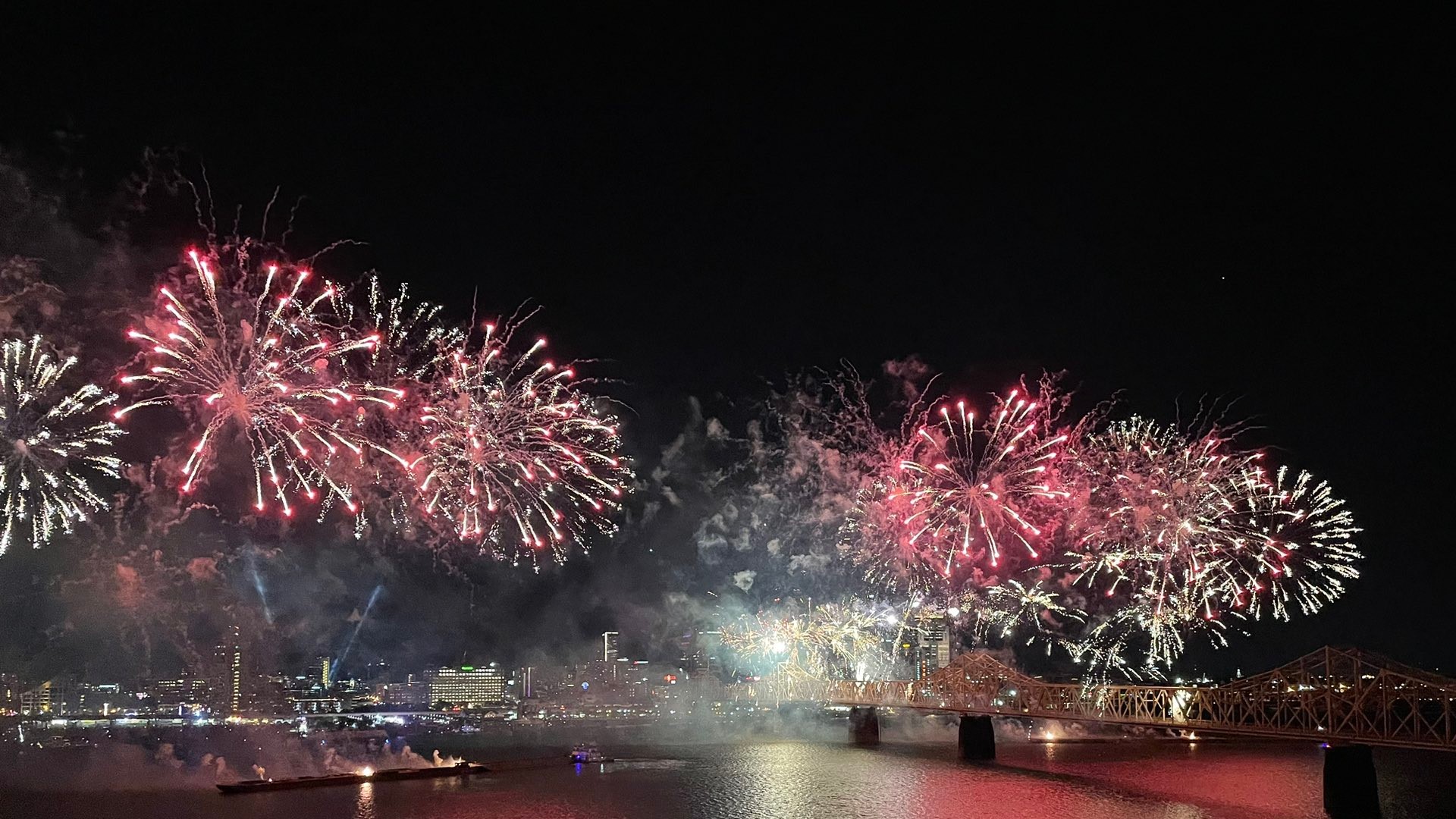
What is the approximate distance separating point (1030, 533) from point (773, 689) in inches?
2154

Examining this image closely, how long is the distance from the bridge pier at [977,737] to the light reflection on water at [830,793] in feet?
3.13

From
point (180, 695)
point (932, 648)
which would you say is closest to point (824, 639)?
point (932, 648)

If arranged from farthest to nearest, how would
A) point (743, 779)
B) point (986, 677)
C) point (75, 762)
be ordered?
1. point (75, 762)
2. point (986, 677)
3. point (743, 779)

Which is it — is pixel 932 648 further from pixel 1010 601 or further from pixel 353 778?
pixel 353 778

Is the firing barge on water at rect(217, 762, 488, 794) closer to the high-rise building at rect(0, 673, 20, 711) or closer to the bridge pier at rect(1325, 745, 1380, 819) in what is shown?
the bridge pier at rect(1325, 745, 1380, 819)

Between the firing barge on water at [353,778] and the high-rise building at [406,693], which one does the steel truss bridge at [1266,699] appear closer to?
the firing barge on water at [353,778]

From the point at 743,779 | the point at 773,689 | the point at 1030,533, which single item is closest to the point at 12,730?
the point at 773,689

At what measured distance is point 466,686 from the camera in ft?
583

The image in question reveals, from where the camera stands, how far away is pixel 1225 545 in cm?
4356

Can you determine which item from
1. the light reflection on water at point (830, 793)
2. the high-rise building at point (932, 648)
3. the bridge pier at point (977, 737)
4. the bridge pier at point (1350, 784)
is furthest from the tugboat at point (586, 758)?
the bridge pier at point (1350, 784)

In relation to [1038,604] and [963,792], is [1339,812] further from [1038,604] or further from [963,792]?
[1038,604]

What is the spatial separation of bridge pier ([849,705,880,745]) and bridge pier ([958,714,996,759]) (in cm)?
1750

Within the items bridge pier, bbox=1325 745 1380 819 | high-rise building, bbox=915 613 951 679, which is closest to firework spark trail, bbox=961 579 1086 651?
Result: high-rise building, bbox=915 613 951 679

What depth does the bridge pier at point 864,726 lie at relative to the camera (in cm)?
8738
